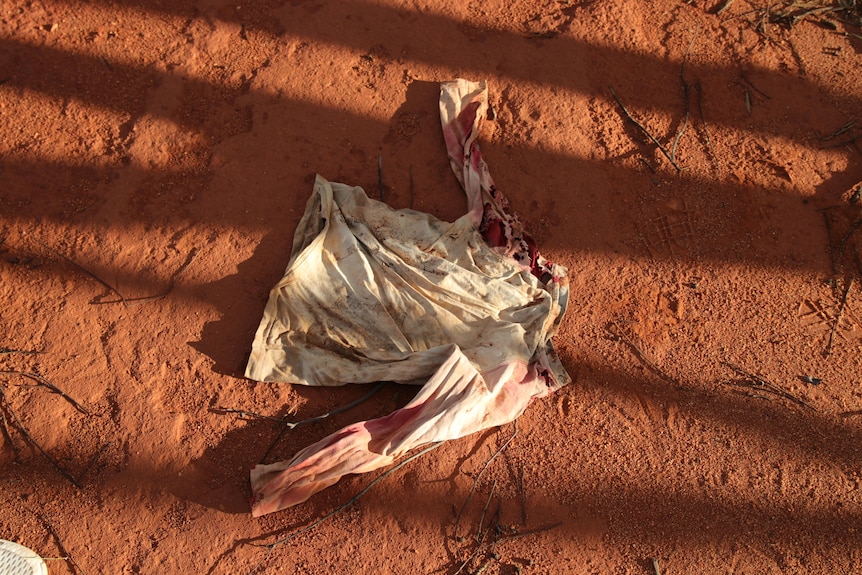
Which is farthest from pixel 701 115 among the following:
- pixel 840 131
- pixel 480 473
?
pixel 480 473

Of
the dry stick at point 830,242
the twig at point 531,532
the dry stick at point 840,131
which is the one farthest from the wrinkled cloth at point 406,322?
the dry stick at point 840,131

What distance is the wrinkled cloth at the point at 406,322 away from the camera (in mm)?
2924

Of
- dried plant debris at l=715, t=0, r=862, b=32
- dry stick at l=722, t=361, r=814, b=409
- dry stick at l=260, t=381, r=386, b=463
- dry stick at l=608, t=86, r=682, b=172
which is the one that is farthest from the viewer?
dried plant debris at l=715, t=0, r=862, b=32

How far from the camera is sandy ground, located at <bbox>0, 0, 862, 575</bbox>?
2926mm

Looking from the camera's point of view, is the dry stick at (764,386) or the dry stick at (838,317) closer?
the dry stick at (764,386)

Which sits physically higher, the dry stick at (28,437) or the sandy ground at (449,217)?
the sandy ground at (449,217)

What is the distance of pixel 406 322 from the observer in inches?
126

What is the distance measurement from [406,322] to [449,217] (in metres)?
0.73

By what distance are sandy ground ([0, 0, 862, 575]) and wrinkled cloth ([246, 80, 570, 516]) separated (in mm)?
140

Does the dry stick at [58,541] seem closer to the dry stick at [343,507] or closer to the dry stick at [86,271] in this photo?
the dry stick at [343,507]

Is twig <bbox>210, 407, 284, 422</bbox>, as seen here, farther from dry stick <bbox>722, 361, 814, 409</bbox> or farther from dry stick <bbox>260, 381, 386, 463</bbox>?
dry stick <bbox>722, 361, 814, 409</bbox>

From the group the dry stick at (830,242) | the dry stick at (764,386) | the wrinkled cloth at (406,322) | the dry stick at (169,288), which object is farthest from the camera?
the dry stick at (830,242)

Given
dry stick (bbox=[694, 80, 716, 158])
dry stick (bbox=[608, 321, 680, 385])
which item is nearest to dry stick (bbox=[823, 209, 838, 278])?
dry stick (bbox=[694, 80, 716, 158])

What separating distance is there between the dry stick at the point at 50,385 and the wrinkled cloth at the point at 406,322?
0.83 meters
